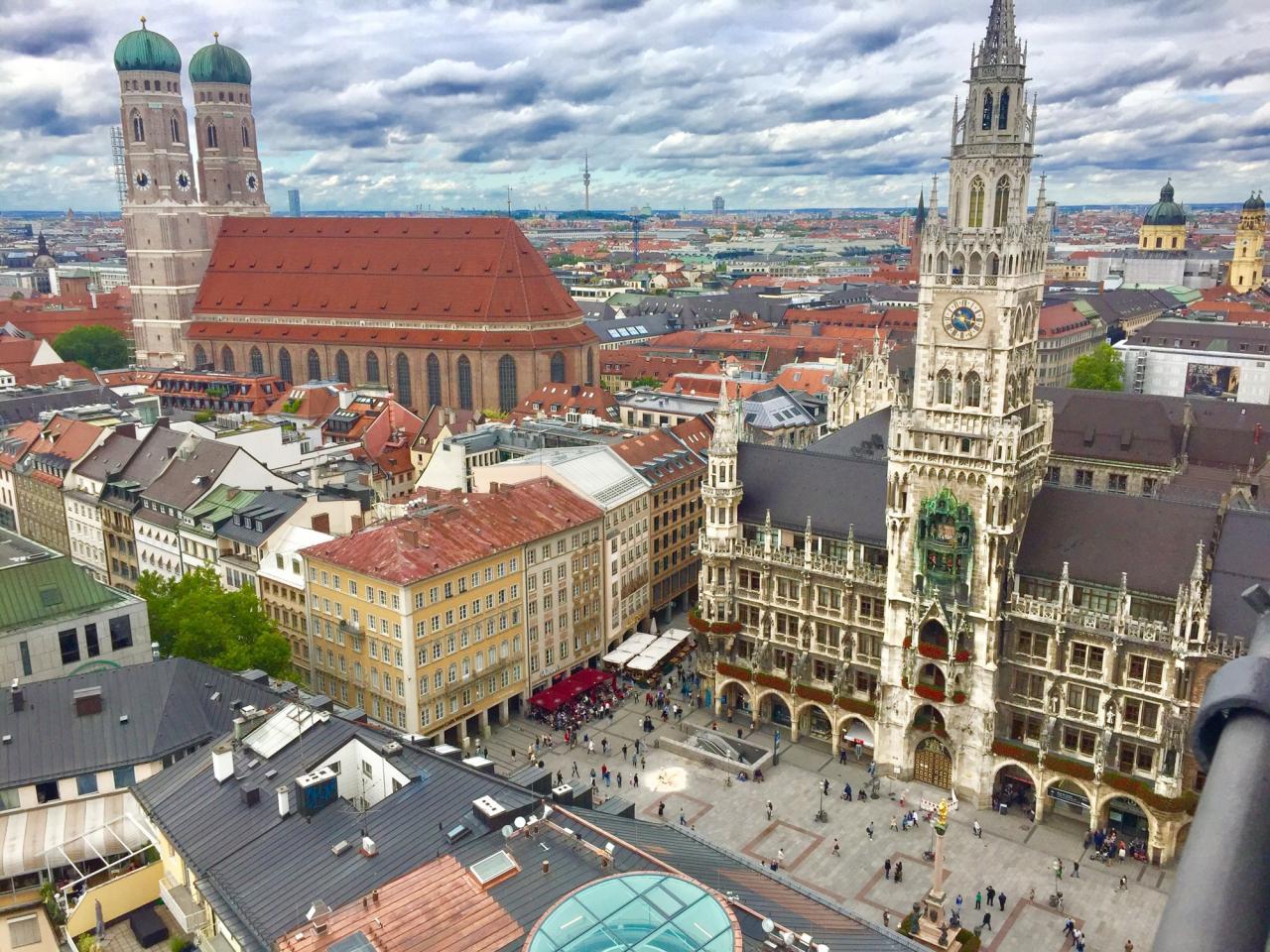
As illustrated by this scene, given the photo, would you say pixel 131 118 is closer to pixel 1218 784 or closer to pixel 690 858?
pixel 690 858

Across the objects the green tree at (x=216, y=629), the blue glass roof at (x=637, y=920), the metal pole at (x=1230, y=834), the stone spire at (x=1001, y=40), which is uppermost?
the stone spire at (x=1001, y=40)

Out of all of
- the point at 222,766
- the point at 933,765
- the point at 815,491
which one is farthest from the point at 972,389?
the point at 222,766

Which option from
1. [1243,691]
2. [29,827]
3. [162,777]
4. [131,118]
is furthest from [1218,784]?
[131,118]

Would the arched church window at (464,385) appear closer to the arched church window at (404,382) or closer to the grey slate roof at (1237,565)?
the arched church window at (404,382)

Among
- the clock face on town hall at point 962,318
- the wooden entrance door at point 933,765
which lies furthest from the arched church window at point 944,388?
the wooden entrance door at point 933,765

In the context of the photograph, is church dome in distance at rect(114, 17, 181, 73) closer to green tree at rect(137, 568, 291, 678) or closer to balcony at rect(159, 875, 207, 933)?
green tree at rect(137, 568, 291, 678)

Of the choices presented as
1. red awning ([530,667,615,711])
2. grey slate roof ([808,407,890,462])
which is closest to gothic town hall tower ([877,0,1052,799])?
red awning ([530,667,615,711])
